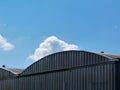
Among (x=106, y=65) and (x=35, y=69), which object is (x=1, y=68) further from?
(x=106, y=65)

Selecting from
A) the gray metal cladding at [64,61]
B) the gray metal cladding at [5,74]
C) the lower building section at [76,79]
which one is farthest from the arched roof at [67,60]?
the gray metal cladding at [5,74]

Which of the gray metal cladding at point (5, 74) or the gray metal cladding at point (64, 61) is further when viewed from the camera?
the gray metal cladding at point (5, 74)

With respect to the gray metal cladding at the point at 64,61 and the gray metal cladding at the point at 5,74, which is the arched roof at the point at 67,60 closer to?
the gray metal cladding at the point at 64,61

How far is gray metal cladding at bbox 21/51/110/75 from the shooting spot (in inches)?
933

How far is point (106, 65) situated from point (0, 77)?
58.9 feet

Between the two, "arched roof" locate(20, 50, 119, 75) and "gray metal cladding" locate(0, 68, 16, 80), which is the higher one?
"arched roof" locate(20, 50, 119, 75)

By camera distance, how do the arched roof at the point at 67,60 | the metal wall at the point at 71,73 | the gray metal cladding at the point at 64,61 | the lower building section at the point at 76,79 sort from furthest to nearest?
the gray metal cladding at the point at 64,61 < the arched roof at the point at 67,60 < the metal wall at the point at 71,73 < the lower building section at the point at 76,79

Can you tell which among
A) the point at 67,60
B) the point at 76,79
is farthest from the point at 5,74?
the point at 76,79

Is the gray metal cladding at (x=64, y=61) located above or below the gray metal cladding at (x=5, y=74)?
above

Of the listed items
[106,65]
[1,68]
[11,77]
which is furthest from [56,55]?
[1,68]

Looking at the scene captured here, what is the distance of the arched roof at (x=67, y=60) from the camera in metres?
23.2

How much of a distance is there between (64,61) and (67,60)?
49 centimetres

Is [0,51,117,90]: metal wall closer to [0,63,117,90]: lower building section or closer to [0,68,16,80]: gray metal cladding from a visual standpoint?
[0,63,117,90]: lower building section

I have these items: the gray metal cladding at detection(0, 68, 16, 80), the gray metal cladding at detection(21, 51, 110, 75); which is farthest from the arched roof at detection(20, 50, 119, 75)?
the gray metal cladding at detection(0, 68, 16, 80)
